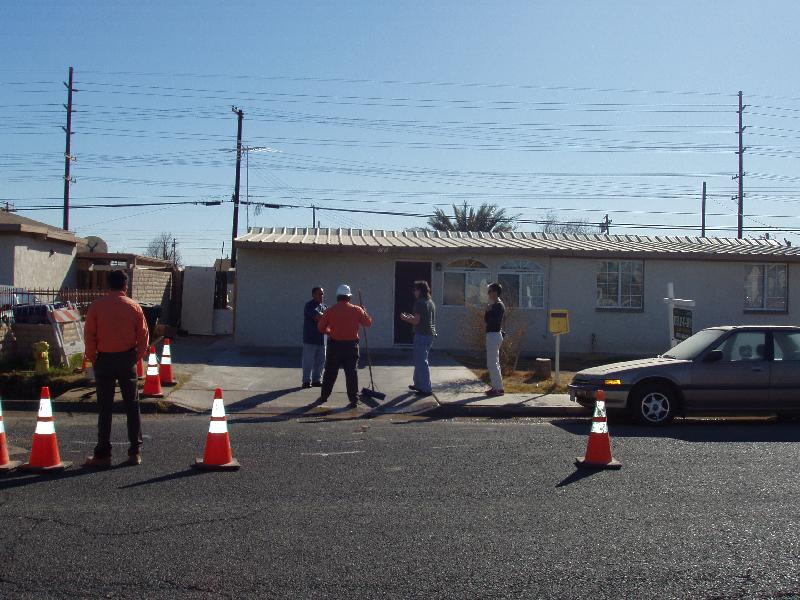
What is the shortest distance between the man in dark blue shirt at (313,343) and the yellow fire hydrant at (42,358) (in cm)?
411

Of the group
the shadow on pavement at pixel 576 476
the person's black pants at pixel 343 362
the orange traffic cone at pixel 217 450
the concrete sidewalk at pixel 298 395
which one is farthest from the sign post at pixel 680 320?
the orange traffic cone at pixel 217 450

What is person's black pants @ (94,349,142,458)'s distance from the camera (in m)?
8.26

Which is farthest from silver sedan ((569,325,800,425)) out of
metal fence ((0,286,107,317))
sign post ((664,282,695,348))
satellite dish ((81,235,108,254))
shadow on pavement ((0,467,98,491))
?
satellite dish ((81,235,108,254))

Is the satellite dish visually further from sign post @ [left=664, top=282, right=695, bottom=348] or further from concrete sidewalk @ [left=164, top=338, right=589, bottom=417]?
sign post @ [left=664, top=282, right=695, bottom=348]

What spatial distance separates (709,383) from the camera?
39.1 ft

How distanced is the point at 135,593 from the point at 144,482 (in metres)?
2.72

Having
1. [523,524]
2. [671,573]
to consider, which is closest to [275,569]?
[523,524]

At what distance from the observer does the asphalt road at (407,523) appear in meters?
5.31

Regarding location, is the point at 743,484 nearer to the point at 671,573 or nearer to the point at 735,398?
the point at 671,573

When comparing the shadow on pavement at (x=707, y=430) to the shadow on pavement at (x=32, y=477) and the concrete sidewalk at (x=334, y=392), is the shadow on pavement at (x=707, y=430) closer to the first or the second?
the concrete sidewalk at (x=334, y=392)

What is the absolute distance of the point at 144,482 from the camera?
7.67 m

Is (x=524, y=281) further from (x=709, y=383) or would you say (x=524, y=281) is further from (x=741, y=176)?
(x=741, y=176)

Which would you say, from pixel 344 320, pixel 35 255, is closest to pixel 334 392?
pixel 344 320

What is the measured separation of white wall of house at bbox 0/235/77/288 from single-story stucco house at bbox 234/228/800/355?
5781mm
